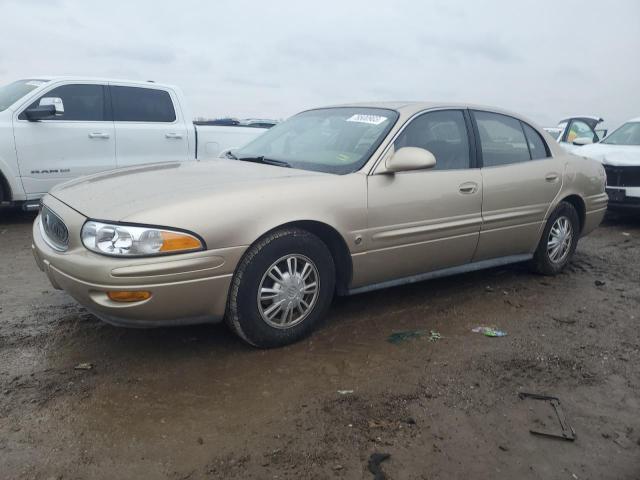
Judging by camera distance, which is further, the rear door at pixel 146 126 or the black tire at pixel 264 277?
the rear door at pixel 146 126

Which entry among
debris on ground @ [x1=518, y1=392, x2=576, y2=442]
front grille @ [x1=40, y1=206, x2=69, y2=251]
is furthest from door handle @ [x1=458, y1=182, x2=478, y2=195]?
front grille @ [x1=40, y1=206, x2=69, y2=251]

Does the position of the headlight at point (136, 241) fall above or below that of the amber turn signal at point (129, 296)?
above

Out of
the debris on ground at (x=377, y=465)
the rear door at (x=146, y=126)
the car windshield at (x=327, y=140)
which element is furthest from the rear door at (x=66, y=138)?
the debris on ground at (x=377, y=465)

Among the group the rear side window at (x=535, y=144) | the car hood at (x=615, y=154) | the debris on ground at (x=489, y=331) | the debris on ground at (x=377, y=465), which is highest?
the rear side window at (x=535, y=144)

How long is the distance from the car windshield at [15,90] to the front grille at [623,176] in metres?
7.63

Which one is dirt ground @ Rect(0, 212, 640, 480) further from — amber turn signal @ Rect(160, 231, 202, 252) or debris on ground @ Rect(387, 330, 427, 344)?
amber turn signal @ Rect(160, 231, 202, 252)

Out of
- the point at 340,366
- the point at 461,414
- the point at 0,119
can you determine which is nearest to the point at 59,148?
the point at 0,119

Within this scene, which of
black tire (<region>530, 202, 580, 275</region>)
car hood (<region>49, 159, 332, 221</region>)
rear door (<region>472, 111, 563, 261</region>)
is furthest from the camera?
black tire (<region>530, 202, 580, 275</region>)

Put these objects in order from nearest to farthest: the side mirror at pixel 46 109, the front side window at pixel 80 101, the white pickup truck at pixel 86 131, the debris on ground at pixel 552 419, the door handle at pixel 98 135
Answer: the debris on ground at pixel 552 419 < the side mirror at pixel 46 109 < the white pickup truck at pixel 86 131 < the front side window at pixel 80 101 < the door handle at pixel 98 135

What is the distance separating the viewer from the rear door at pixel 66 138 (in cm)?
660

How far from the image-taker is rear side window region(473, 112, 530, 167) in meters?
4.43

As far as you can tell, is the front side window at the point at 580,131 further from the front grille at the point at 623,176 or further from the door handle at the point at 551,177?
the door handle at the point at 551,177

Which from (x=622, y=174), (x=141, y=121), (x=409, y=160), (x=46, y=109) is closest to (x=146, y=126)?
(x=141, y=121)

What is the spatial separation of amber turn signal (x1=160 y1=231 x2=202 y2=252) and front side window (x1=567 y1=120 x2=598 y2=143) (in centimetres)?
1081
